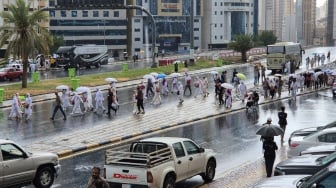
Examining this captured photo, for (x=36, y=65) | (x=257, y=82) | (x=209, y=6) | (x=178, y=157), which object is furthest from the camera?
(x=209, y=6)

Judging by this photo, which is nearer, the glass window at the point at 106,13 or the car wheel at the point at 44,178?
the car wheel at the point at 44,178

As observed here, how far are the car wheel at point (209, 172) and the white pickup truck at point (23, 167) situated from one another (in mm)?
3926

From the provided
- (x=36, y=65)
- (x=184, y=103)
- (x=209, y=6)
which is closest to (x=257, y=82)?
(x=184, y=103)

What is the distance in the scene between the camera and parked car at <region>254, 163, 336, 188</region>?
922cm

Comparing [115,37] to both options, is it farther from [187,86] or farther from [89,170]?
[89,170]

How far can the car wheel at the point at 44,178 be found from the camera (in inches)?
573

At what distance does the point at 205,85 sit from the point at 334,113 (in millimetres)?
9909

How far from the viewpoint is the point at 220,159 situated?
18.7 metres

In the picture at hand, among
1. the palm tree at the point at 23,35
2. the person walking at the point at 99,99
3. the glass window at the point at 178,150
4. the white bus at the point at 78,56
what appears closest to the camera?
the glass window at the point at 178,150

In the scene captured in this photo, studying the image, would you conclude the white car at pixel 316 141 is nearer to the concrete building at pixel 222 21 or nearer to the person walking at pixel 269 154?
the person walking at pixel 269 154

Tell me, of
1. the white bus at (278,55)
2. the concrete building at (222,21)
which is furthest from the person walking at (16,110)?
the concrete building at (222,21)

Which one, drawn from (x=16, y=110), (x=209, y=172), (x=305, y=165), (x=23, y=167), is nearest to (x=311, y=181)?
(x=305, y=165)

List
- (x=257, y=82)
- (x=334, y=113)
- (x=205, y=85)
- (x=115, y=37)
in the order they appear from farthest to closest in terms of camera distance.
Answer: (x=115, y=37) < (x=257, y=82) < (x=205, y=85) < (x=334, y=113)

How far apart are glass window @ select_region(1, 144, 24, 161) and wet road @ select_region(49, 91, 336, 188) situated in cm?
165
